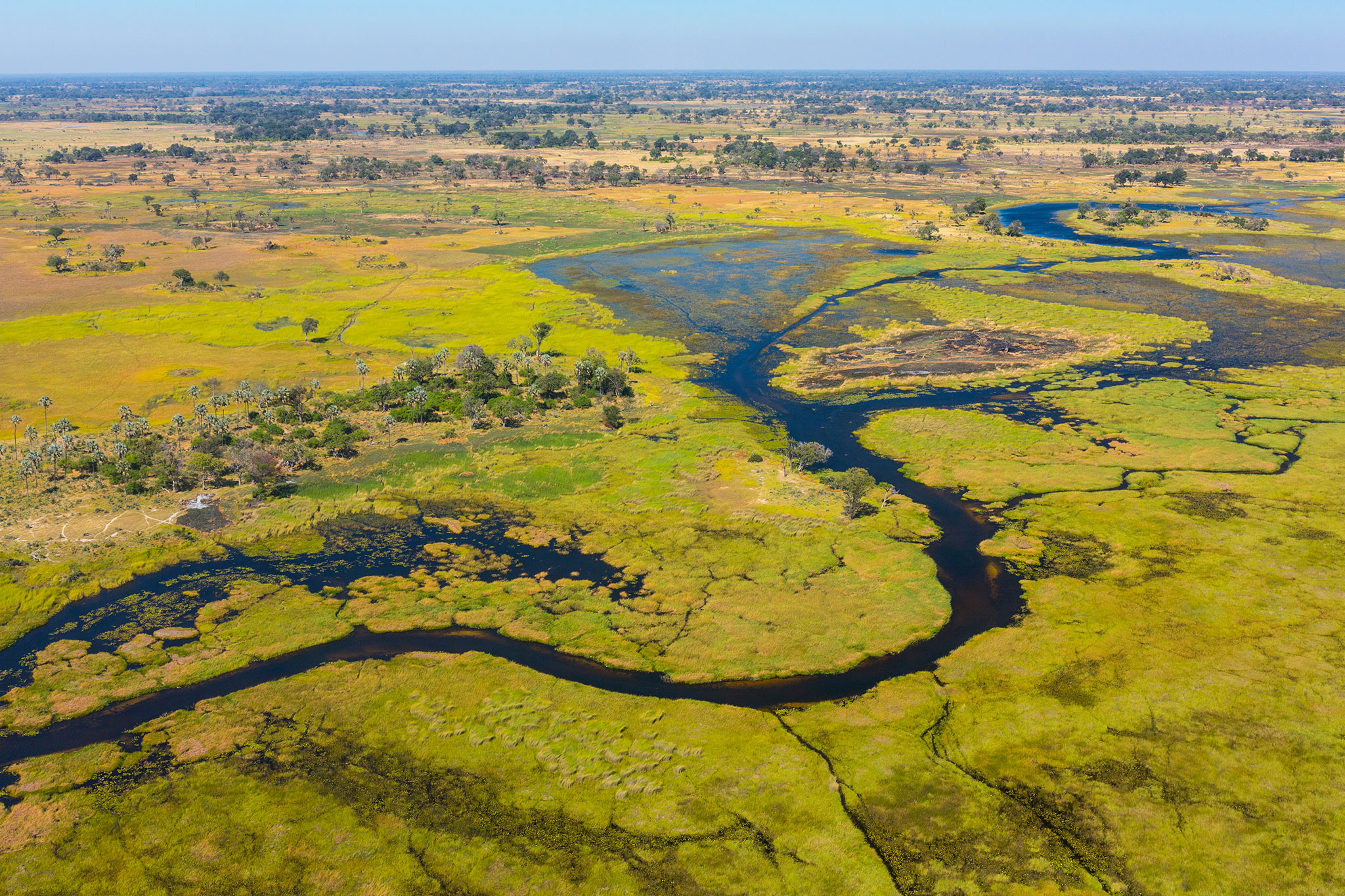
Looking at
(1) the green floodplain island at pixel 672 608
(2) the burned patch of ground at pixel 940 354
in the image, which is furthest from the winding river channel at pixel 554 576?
(2) the burned patch of ground at pixel 940 354

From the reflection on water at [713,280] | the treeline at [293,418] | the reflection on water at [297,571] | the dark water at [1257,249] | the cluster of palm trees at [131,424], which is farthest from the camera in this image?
the dark water at [1257,249]

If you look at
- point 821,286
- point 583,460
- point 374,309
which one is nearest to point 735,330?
point 821,286

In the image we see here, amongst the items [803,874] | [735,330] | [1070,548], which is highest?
[735,330]

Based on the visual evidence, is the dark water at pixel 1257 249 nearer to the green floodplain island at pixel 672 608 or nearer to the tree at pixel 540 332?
the green floodplain island at pixel 672 608

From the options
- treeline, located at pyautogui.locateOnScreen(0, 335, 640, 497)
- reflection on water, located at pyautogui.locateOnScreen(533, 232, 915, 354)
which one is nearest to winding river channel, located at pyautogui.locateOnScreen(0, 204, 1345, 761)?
reflection on water, located at pyautogui.locateOnScreen(533, 232, 915, 354)

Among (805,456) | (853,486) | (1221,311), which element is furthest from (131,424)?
(1221,311)

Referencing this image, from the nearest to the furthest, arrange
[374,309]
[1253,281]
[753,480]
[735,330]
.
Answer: [753,480]
[735,330]
[374,309]
[1253,281]

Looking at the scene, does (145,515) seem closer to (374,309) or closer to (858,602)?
(858,602)

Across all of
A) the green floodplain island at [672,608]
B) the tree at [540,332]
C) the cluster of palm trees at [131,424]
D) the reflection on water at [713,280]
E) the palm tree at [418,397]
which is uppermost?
the reflection on water at [713,280]

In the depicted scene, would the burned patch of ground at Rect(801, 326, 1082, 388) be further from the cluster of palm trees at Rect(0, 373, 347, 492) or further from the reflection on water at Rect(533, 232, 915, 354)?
the cluster of palm trees at Rect(0, 373, 347, 492)
